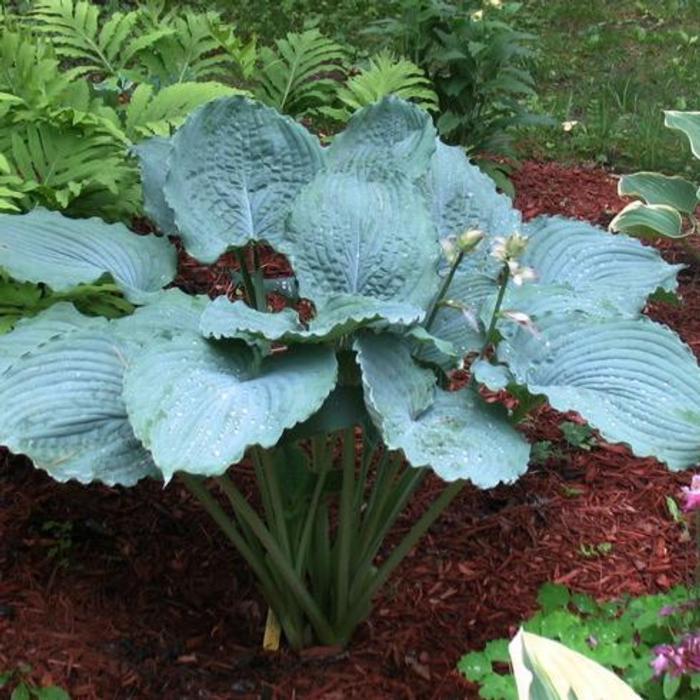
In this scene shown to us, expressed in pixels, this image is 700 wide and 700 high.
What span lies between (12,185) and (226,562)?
1.24m

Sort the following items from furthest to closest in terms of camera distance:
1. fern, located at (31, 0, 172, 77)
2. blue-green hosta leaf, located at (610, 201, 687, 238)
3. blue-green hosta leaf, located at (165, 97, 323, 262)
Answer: blue-green hosta leaf, located at (610, 201, 687, 238)
fern, located at (31, 0, 172, 77)
blue-green hosta leaf, located at (165, 97, 323, 262)

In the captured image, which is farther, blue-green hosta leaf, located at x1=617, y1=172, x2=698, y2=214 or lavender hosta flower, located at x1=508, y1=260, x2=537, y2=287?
blue-green hosta leaf, located at x1=617, y1=172, x2=698, y2=214

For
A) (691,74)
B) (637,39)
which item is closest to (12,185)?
(691,74)

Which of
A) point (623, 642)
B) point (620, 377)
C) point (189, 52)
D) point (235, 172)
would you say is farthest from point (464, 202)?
point (189, 52)

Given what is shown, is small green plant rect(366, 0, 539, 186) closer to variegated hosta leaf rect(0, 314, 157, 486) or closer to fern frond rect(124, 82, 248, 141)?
fern frond rect(124, 82, 248, 141)

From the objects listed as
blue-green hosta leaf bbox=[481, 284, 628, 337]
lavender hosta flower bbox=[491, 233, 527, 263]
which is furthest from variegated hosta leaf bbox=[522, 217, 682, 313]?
lavender hosta flower bbox=[491, 233, 527, 263]

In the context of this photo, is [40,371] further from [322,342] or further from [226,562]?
[226,562]

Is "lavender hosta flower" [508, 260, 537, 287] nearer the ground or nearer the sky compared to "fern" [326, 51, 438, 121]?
nearer the sky

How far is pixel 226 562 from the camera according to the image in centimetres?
273

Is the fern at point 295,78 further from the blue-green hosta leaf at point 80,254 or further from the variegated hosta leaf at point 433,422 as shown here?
the variegated hosta leaf at point 433,422

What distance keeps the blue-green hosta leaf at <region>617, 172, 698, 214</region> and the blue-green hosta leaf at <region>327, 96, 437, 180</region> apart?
1969 millimetres

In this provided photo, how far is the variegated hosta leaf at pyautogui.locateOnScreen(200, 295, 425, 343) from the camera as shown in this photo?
195 cm

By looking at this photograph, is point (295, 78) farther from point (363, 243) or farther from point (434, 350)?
point (434, 350)

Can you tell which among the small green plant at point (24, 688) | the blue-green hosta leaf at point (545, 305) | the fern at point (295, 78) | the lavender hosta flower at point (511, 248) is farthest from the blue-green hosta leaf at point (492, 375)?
the fern at point (295, 78)
